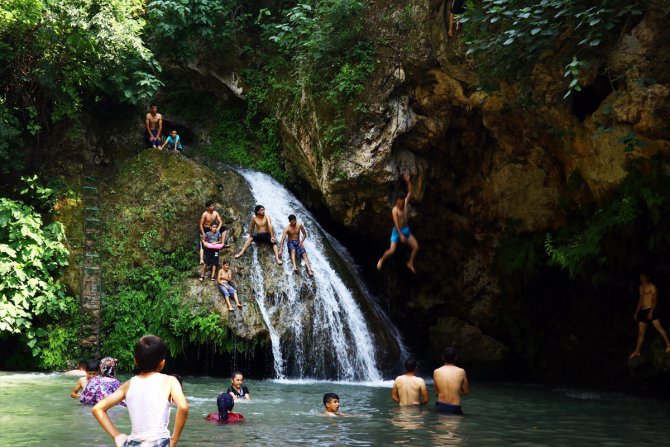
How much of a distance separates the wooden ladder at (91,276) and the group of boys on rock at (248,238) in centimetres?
234

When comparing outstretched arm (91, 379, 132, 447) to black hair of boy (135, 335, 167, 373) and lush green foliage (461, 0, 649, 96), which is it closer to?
black hair of boy (135, 335, 167, 373)

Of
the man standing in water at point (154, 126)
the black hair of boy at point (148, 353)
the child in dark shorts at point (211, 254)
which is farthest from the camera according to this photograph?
the man standing in water at point (154, 126)

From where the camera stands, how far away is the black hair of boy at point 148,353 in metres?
4.28

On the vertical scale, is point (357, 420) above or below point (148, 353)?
below

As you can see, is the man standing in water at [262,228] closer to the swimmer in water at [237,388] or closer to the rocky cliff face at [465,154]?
the rocky cliff face at [465,154]

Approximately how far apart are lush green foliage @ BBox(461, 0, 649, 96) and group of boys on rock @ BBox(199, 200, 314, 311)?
5689 mm

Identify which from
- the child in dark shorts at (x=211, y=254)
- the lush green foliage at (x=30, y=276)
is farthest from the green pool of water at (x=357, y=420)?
the child in dark shorts at (x=211, y=254)

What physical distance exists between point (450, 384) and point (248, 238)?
7649 mm

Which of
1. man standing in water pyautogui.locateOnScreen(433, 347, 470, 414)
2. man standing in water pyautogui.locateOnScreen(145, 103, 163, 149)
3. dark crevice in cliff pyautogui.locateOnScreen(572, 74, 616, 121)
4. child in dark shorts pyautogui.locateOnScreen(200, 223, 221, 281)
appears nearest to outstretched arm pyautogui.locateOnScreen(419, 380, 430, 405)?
man standing in water pyautogui.locateOnScreen(433, 347, 470, 414)

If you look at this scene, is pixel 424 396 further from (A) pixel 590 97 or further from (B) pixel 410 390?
(A) pixel 590 97

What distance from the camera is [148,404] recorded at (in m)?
4.24

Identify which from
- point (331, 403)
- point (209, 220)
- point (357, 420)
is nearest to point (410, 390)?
point (357, 420)

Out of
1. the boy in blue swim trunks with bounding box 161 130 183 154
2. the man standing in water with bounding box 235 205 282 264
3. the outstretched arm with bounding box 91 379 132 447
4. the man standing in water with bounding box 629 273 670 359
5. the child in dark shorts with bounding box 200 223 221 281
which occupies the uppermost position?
the boy in blue swim trunks with bounding box 161 130 183 154

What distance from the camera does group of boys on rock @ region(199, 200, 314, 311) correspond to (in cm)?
1523
